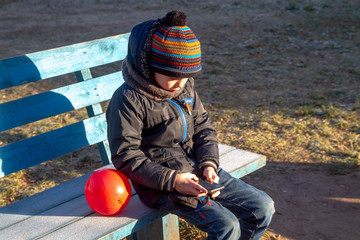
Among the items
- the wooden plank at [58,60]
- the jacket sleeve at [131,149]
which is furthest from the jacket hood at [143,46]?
the wooden plank at [58,60]

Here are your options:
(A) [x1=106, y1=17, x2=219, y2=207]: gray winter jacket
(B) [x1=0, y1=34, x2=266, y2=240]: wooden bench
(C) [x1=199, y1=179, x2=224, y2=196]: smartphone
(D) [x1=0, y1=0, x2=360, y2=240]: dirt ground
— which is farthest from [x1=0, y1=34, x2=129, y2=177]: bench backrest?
(D) [x1=0, y1=0, x2=360, y2=240]: dirt ground

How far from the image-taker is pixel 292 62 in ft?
25.4

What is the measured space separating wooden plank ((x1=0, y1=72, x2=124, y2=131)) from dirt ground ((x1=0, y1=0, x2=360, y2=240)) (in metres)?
1.64

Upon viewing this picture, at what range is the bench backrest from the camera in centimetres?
285

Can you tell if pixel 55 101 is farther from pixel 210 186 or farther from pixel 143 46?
pixel 210 186

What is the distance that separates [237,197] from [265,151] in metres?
2.20

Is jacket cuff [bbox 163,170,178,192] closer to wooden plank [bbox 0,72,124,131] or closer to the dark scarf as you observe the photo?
the dark scarf

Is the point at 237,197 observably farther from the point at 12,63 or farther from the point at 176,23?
the point at 12,63

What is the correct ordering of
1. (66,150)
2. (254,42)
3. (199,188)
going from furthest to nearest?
→ (254,42), (66,150), (199,188)

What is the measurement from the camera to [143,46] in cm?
235

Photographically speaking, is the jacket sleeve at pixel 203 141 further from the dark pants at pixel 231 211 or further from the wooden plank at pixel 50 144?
the wooden plank at pixel 50 144

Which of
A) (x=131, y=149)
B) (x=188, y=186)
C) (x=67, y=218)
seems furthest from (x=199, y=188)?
(x=67, y=218)

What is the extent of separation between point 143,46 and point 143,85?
22 cm

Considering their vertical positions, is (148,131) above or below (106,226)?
above
